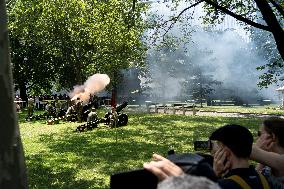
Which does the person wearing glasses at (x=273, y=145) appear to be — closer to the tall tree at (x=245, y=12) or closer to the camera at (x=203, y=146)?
the camera at (x=203, y=146)

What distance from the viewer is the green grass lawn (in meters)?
10.4

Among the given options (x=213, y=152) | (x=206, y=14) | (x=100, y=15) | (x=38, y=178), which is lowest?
(x=38, y=178)

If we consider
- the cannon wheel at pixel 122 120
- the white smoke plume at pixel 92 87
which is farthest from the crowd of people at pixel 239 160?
the white smoke plume at pixel 92 87

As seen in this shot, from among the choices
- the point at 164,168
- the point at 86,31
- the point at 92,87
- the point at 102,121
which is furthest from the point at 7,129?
the point at 86,31

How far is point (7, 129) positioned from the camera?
505 centimetres

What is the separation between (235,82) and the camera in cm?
7044

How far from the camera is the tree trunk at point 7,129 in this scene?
16.4 ft

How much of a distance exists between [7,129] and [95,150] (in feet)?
31.3

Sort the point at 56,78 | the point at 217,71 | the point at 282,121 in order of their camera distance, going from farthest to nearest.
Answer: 1. the point at 217,71
2. the point at 56,78
3. the point at 282,121

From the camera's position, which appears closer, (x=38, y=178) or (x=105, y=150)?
(x=38, y=178)

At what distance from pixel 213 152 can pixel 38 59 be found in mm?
44535

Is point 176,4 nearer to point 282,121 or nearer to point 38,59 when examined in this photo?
point 282,121

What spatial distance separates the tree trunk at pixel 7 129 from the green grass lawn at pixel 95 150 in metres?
4.50

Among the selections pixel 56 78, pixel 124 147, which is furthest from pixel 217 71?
pixel 124 147
